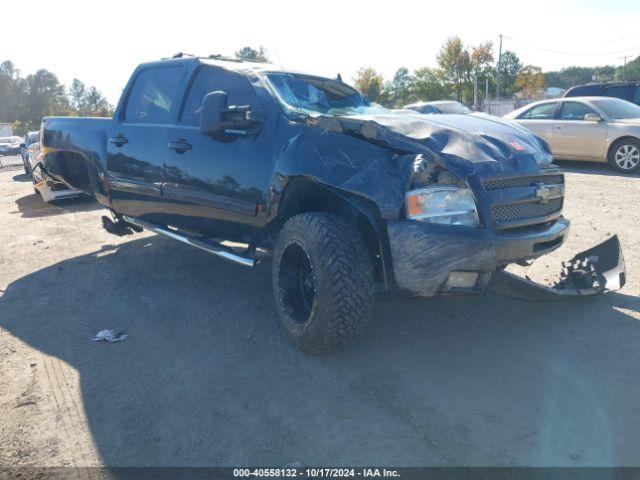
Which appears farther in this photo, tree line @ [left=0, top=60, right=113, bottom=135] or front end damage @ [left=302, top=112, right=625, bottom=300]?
tree line @ [left=0, top=60, right=113, bottom=135]

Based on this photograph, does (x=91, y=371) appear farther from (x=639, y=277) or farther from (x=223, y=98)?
(x=639, y=277)

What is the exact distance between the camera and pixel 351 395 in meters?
2.91

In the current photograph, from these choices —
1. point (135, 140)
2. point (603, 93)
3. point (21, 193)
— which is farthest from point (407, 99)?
point (135, 140)

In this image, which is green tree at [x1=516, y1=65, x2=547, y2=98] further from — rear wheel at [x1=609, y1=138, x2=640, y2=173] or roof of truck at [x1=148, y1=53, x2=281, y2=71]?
roof of truck at [x1=148, y1=53, x2=281, y2=71]

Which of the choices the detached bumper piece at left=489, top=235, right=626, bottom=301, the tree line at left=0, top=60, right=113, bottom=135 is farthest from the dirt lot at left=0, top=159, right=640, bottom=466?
the tree line at left=0, top=60, right=113, bottom=135

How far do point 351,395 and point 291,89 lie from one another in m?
2.43

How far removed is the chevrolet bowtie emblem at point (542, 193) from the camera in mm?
3180

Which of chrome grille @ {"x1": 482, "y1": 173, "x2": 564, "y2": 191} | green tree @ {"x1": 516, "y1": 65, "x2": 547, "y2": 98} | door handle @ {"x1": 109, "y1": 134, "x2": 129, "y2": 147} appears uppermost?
green tree @ {"x1": 516, "y1": 65, "x2": 547, "y2": 98}

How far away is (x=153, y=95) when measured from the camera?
500cm

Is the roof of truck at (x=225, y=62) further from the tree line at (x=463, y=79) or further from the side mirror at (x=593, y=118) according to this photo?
the tree line at (x=463, y=79)

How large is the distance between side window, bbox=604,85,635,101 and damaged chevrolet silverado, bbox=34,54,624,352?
1170 cm

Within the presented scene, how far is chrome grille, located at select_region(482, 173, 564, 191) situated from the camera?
2.96 m

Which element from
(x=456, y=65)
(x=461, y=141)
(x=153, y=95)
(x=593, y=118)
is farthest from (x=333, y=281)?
(x=456, y=65)

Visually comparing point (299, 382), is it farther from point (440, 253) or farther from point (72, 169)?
point (72, 169)
